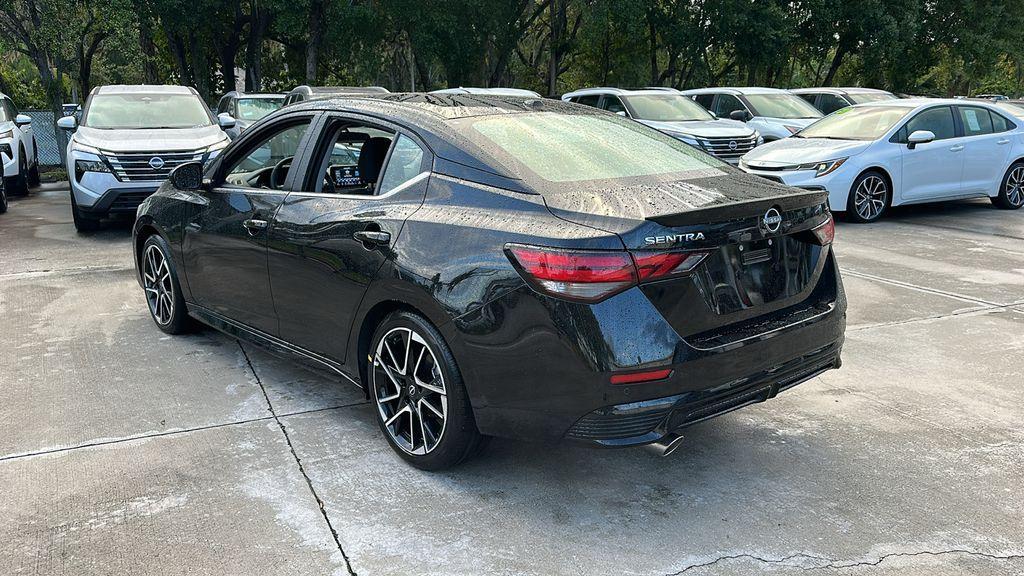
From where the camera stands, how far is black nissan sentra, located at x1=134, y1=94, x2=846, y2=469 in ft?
10.4

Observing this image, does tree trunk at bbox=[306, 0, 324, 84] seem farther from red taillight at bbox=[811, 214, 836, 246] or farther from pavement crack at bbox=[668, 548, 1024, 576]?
pavement crack at bbox=[668, 548, 1024, 576]

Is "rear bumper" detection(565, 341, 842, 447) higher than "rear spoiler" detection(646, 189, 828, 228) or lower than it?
lower

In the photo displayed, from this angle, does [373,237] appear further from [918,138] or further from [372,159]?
[918,138]

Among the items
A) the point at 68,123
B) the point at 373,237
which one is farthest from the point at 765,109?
the point at 373,237

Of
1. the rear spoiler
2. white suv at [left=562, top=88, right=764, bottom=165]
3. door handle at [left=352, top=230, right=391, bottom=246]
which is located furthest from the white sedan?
door handle at [left=352, top=230, right=391, bottom=246]

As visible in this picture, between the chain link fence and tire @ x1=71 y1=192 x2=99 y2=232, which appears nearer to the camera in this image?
tire @ x1=71 y1=192 x2=99 y2=232

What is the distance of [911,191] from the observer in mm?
11344

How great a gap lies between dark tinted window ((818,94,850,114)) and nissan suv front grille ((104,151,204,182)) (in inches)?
496

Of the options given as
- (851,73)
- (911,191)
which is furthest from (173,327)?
(851,73)

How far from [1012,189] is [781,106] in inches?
193

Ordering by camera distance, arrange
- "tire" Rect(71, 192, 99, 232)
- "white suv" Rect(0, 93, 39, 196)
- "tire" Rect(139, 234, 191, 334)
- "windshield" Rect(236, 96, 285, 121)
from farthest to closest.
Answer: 1. "windshield" Rect(236, 96, 285, 121)
2. "white suv" Rect(0, 93, 39, 196)
3. "tire" Rect(71, 192, 99, 232)
4. "tire" Rect(139, 234, 191, 334)

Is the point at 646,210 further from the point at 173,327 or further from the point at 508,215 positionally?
the point at 173,327

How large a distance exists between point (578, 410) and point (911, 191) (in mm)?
9680

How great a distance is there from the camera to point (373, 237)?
3818 mm
